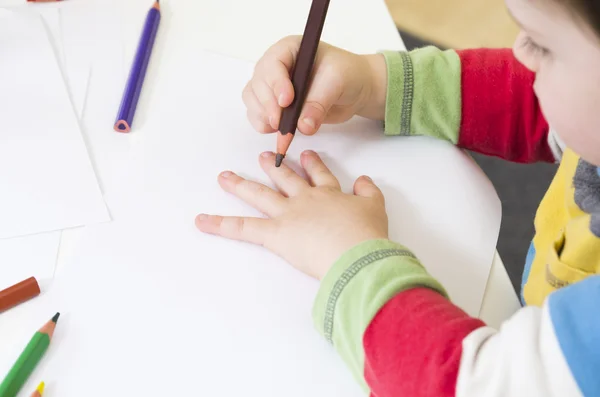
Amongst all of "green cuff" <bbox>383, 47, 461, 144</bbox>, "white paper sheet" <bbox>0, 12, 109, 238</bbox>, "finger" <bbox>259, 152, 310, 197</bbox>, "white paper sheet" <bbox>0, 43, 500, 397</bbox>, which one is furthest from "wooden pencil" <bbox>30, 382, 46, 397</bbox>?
"green cuff" <bbox>383, 47, 461, 144</bbox>

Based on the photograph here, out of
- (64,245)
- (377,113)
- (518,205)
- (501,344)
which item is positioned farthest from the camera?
(518,205)

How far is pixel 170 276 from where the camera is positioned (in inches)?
18.3

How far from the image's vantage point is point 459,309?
1.43ft

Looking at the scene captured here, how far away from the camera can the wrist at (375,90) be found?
1.92ft

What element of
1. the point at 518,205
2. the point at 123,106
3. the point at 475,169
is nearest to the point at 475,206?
the point at 475,169

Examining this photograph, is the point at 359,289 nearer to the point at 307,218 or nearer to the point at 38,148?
the point at 307,218

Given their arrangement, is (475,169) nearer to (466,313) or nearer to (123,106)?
(466,313)

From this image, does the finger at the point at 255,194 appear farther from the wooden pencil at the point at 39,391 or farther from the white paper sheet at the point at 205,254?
the wooden pencil at the point at 39,391

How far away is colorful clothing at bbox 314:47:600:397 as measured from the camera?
13.8 inches

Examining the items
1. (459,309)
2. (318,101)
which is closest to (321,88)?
(318,101)

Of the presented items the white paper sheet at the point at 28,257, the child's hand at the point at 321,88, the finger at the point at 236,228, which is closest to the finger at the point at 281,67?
the child's hand at the point at 321,88

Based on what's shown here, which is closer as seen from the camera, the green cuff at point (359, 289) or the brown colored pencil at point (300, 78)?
the green cuff at point (359, 289)

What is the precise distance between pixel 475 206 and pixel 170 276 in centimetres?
25

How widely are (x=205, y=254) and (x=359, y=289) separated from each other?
0.12 metres
